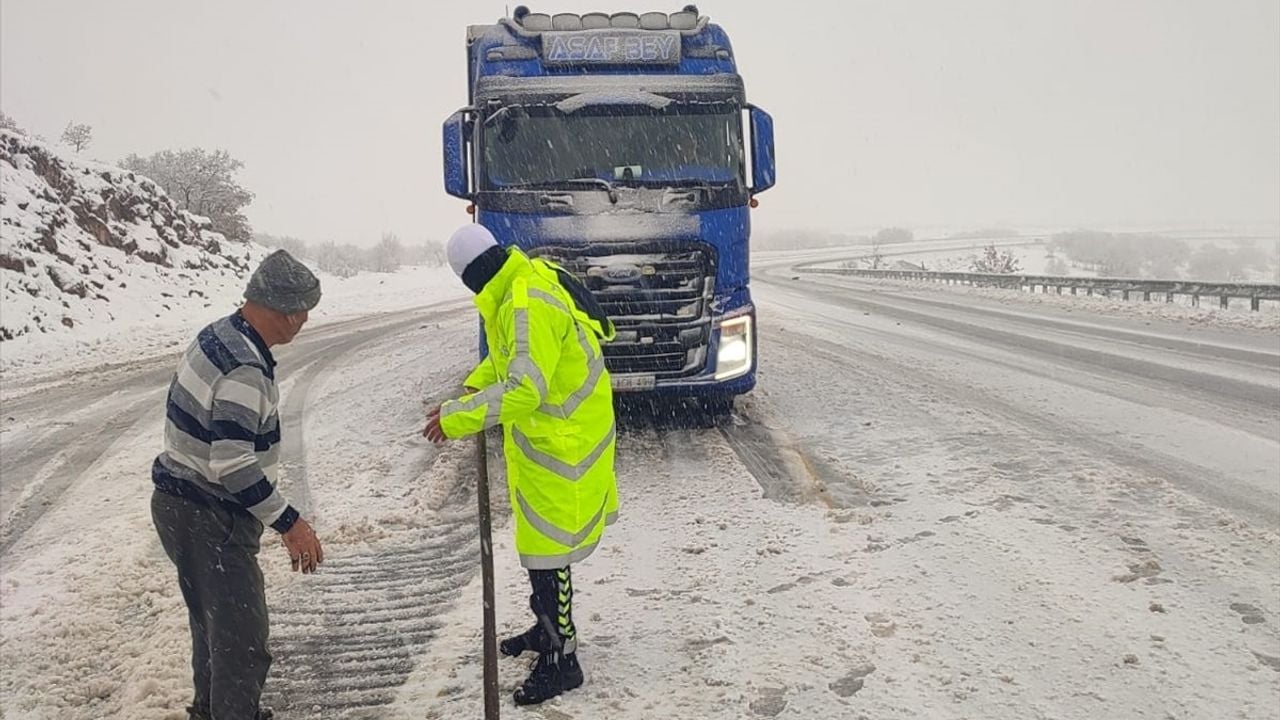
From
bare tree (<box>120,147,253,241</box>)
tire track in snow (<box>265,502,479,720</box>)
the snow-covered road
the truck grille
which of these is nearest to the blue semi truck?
the truck grille

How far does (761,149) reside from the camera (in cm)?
686

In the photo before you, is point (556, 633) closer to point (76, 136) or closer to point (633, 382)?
point (633, 382)

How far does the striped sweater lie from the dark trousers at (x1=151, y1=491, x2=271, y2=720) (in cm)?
8

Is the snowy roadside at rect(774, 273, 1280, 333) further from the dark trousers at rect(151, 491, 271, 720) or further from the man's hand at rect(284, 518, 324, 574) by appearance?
the dark trousers at rect(151, 491, 271, 720)

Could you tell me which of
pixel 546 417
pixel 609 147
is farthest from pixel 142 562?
pixel 609 147

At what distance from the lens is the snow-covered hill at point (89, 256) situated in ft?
49.5

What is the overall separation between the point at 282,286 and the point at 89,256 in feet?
65.4

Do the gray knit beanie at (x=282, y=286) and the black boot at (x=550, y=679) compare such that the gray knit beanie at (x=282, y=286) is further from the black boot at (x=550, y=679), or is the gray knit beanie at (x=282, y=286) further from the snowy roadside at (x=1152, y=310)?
the snowy roadside at (x=1152, y=310)

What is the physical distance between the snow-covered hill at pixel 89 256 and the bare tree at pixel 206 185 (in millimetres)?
6614

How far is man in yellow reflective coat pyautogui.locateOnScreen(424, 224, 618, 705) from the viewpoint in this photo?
2938 mm

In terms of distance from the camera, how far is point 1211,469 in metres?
5.87

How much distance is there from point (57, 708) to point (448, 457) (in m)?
3.52

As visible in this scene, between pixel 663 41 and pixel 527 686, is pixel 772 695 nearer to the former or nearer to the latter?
pixel 527 686

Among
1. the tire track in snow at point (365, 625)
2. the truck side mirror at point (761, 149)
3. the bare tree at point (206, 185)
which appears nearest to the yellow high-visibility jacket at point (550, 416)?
the tire track in snow at point (365, 625)
